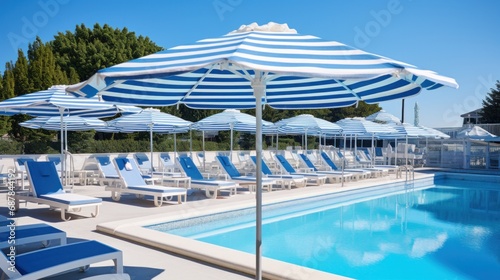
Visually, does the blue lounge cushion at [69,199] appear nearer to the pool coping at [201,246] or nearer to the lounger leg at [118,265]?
the pool coping at [201,246]

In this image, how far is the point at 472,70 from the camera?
13773mm

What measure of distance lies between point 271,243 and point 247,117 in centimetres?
787

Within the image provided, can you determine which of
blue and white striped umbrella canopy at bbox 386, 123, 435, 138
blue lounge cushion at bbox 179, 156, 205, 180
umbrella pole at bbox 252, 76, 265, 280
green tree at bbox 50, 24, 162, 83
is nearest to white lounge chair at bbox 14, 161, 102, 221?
blue lounge cushion at bbox 179, 156, 205, 180

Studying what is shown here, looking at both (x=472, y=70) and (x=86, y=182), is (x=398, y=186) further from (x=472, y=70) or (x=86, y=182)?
(x=86, y=182)

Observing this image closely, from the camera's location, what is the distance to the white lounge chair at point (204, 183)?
9.96m

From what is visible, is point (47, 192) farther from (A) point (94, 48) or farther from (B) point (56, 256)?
(A) point (94, 48)

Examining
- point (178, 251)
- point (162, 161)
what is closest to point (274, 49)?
point (178, 251)

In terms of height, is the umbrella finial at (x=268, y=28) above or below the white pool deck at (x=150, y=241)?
above

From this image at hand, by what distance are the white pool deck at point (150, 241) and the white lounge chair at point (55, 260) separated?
1.52 ft

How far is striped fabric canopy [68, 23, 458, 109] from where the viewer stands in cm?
273

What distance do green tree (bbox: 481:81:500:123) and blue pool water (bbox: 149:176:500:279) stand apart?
31.0m

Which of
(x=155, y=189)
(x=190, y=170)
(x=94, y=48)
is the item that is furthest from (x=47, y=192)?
(x=94, y=48)

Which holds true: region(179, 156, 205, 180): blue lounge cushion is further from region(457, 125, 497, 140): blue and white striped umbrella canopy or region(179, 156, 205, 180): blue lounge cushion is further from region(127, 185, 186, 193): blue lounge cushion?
region(457, 125, 497, 140): blue and white striped umbrella canopy

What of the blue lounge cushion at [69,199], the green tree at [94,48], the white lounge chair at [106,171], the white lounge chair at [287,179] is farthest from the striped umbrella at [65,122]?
the green tree at [94,48]
